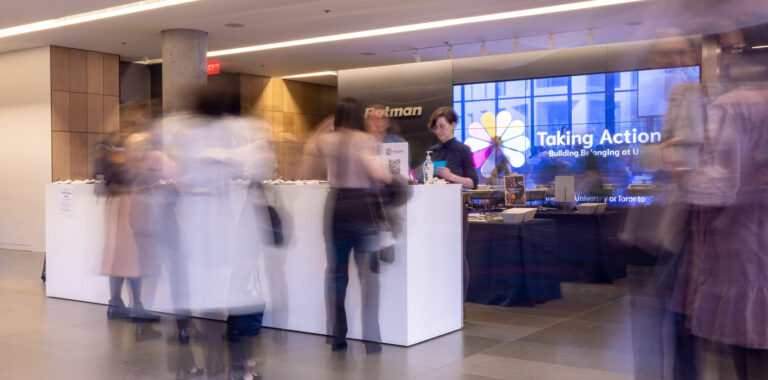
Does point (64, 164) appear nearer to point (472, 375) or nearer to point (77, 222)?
point (77, 222)

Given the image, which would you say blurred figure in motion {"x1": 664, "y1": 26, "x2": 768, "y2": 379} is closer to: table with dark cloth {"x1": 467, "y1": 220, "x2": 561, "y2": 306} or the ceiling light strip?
table with dark cloth {"x1": 467, "y1": 220, "x2": 561, "y2": 306}

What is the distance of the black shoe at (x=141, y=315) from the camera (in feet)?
16.5

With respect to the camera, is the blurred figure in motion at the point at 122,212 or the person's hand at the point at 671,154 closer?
the person's hand at the point at 671,154

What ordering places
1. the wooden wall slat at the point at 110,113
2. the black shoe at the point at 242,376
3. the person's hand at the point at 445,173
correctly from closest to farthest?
1. the black shoe at the point at 242,376
2. the person's hand at the point at 445,173
3. the wooden wall slat at the point at 110,113

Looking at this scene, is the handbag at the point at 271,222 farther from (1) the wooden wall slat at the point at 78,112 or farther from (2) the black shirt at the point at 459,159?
(1) the wooden wall slat at the point at 78,112

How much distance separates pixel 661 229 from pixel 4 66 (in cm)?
1327

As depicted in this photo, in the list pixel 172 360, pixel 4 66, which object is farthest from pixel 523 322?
pixel 4 66

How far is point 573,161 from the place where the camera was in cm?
1147

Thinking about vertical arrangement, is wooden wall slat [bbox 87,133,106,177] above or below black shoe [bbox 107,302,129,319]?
above

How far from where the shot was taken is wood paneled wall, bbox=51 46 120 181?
11.7 meters

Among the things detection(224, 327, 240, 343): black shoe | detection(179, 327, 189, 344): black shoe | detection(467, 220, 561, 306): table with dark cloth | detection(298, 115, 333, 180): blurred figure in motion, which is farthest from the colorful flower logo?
detection(224, 327, 240, 343): black shoe

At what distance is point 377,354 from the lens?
14.1 feet

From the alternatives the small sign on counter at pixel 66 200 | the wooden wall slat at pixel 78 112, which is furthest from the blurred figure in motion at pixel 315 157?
the wooden wall slat at pixel 78 112

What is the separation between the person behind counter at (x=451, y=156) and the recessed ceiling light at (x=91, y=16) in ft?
15.7
